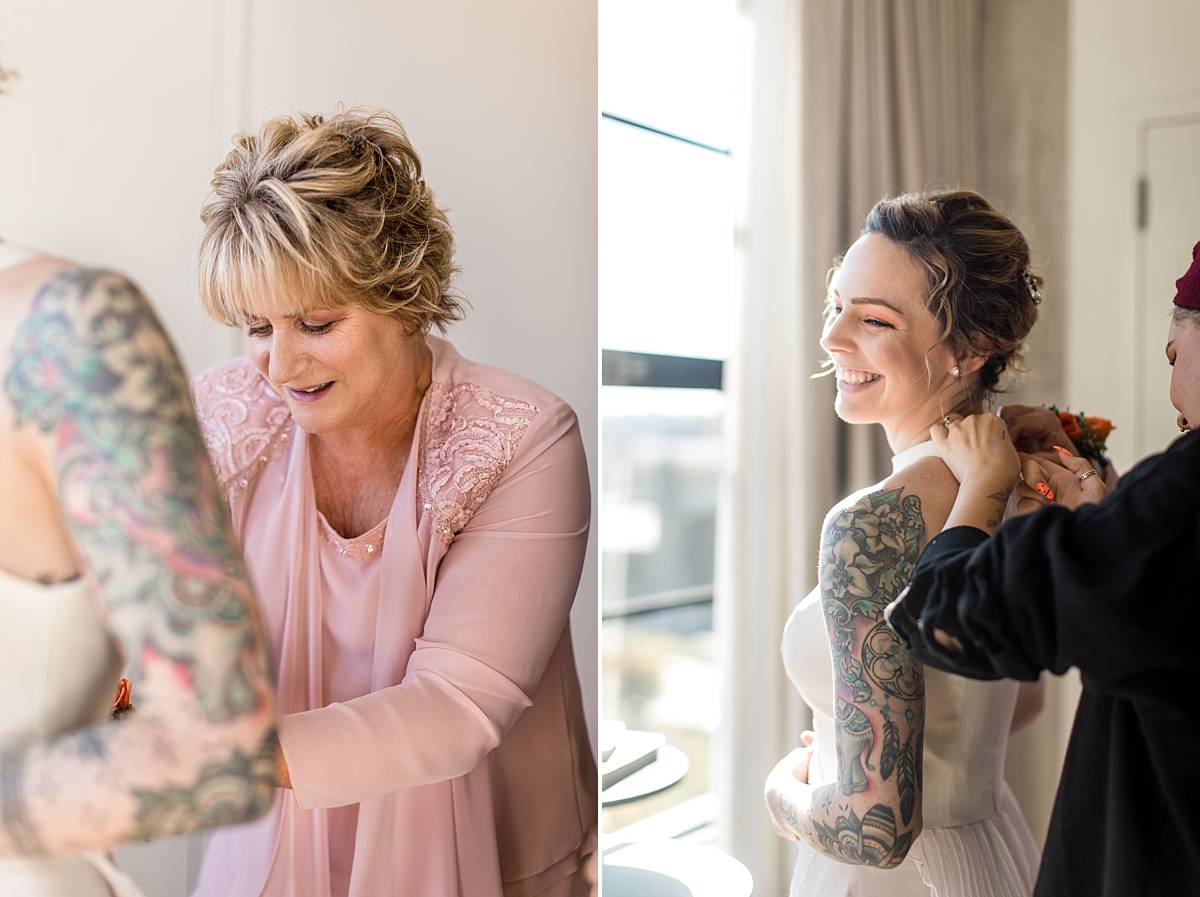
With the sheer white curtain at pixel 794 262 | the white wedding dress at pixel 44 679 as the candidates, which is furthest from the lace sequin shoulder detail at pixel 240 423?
the sheer white curtain at pixel 794 262

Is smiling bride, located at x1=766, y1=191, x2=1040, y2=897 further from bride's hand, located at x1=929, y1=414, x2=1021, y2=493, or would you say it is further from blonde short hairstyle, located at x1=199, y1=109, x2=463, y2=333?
blonde short hairstyle, located at x1=199, y1=109, x2=463, y2=333

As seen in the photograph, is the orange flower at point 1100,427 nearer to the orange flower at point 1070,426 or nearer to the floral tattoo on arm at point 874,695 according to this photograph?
the orange flower at point 1070,426

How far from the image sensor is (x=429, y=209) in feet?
4.88

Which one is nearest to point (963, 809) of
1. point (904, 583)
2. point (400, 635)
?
point (904, 583)

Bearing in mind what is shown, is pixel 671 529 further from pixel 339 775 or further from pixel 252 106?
pixel 252 106

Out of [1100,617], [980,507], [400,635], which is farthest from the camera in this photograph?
[400,635]

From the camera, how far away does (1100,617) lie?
1.00 meters

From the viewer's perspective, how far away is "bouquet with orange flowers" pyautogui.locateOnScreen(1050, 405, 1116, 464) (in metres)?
1.31

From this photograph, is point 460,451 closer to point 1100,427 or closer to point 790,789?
point 790,789

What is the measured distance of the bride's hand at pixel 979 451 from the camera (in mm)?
1293

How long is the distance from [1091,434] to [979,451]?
0.14 meters

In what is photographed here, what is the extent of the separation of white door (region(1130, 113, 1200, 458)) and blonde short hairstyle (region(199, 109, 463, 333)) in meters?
0.92

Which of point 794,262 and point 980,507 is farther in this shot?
point 794,262

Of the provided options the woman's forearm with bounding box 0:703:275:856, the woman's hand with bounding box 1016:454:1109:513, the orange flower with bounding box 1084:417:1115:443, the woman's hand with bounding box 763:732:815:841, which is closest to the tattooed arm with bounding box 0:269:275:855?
the woman's forearm with bounding box 0:703:275:856
